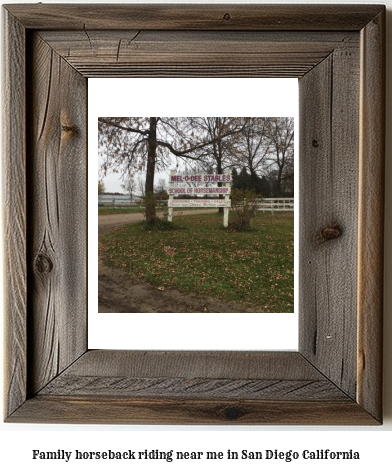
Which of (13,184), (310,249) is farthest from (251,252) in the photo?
(13,184)

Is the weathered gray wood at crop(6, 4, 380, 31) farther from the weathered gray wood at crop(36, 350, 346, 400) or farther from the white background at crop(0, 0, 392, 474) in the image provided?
the weathered gray wood at crop(36, 350, 346, 400)

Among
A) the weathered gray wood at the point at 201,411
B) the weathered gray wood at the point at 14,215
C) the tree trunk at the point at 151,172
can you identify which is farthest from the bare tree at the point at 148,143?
the weathered gray wood at the point at 201,411

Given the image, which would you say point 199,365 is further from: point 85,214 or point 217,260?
point 85,214

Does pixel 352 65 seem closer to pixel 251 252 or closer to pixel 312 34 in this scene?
pixel 312 34

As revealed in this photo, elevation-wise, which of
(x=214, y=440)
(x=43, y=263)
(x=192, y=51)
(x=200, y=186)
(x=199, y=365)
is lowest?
(x=214, y=440)

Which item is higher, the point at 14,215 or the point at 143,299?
the point at 14,215

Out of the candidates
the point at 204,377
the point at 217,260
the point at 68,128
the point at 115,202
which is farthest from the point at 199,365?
the point at 68,128
